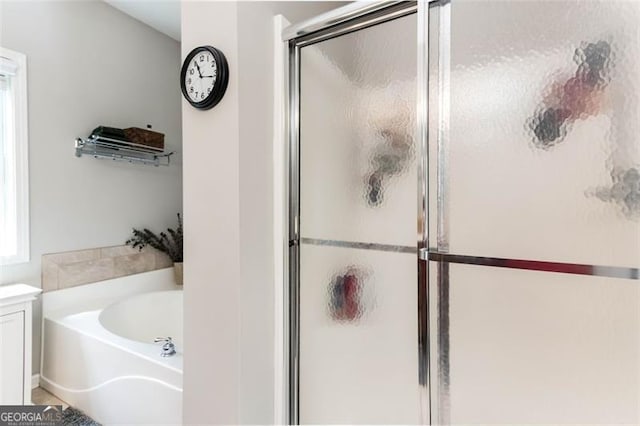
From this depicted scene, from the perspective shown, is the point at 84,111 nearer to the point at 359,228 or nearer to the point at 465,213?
the point at 359,228

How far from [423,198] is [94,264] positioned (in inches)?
99.8

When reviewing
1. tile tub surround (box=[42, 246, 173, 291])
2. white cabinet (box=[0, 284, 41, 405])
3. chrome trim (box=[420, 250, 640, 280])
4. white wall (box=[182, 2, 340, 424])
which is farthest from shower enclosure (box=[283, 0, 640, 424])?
tile tub surround (box=[42, 246, 173, 291])

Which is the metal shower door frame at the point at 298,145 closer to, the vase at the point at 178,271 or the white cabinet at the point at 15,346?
the white cabinet at the point at 15,346

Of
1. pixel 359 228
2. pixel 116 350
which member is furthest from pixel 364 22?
pixel 116 350

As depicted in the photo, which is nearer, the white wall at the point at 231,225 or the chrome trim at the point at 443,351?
the chrome trim at the point at 443,351

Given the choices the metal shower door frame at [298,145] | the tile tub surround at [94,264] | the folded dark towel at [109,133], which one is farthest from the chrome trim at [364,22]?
the tile tub surround at [94,264]

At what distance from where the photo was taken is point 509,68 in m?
1.04

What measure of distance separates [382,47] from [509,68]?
1.49 feet

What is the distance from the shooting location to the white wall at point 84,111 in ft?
7.45

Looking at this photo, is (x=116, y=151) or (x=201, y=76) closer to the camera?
(x=201, y=76)

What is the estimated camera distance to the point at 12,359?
1.91 meters

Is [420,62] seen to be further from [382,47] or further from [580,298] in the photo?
[580,298]

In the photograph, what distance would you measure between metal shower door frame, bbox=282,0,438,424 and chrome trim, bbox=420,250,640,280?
0.22 feet

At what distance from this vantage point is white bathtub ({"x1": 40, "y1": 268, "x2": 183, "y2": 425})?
1644mm
